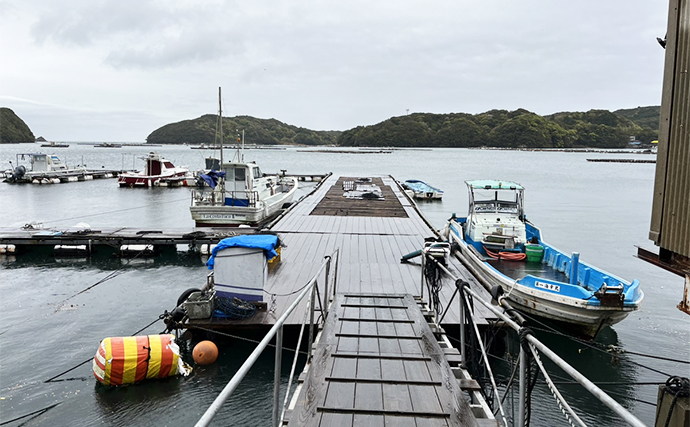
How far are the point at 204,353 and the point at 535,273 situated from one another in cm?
933

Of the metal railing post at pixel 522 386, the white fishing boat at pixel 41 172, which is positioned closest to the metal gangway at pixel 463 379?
the metal railing post at pixel 522 386

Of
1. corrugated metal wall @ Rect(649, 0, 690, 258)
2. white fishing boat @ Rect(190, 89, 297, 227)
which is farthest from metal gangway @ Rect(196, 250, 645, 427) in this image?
white fishing boat @ Rect(190, 89, 297, 227)

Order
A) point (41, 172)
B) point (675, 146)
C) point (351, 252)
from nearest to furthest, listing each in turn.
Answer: point (675, 146) → point (351, 252) → point (41, 172)

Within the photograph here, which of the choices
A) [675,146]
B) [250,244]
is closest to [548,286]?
[675,146]

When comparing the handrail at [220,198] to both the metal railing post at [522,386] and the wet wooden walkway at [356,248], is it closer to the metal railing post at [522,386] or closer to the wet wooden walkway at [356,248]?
the wet wooden walkway at [356,248]

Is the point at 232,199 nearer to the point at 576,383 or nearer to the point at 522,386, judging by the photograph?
the point at 576,383

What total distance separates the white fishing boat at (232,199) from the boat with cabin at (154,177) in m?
27.0

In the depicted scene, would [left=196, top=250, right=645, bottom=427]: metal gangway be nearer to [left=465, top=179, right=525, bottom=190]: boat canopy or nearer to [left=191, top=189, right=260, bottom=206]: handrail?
[left=465, top=179, right=525, bottom=190]: boat canopy

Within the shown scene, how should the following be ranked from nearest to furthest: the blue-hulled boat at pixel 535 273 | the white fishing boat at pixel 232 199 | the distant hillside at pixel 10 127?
the blue-hulled boat at pixel 535 273 → the white fishing boat at pixel 232 199 → the distant hillside at pixel 10 127

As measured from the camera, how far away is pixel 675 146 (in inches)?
213

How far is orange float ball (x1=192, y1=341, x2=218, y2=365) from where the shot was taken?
867 cm

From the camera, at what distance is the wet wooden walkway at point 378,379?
371 cm

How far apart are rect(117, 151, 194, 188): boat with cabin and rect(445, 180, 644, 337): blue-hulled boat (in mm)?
38563

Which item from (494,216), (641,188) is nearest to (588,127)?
(641,188)
